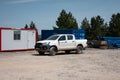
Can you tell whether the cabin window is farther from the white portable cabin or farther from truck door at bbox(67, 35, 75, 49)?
truck door at bbox(67, 35, 75, 49)

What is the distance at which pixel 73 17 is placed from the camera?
6147 cm

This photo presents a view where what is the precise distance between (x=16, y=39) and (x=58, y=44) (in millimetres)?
7671

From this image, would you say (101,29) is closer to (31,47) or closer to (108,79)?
(31,47)

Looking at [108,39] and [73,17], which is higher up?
[73,17]

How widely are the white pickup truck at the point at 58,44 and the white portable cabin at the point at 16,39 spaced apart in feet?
19.2

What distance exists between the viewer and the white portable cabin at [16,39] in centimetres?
3160

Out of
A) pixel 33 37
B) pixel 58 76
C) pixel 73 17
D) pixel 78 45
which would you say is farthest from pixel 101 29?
pixel 58 76

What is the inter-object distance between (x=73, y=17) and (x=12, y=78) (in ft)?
163

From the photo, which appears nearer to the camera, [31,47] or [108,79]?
[108,79]

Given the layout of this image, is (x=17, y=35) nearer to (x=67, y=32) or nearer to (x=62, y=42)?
(x=67, y=32)

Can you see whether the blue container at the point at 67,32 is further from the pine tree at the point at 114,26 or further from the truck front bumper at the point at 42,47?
the pine tree at the point at 114,26

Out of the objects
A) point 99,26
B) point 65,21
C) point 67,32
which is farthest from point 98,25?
point 67,32

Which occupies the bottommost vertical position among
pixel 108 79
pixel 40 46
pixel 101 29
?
pixel 108 79

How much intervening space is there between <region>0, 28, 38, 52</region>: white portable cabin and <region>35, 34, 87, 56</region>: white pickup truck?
5.85 metres
